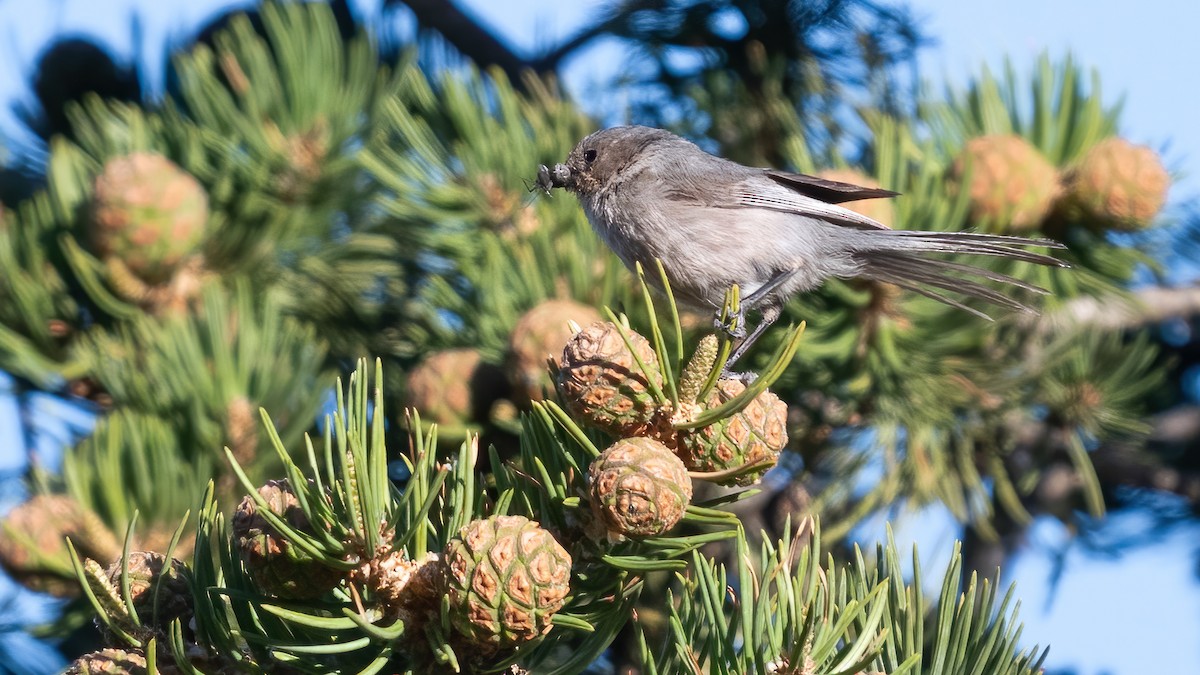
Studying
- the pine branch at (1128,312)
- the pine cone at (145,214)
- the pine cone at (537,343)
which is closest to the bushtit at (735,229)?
the pine cone at (537,343)

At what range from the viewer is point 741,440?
162 cm

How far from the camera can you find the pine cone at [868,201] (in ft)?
9.80

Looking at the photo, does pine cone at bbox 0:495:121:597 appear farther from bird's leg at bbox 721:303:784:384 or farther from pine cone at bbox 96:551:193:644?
bird's leg at bbox 721:303:784:384

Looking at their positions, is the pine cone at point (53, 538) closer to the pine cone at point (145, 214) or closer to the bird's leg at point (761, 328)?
the pine cone at point (145, 214)

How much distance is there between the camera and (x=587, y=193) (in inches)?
123

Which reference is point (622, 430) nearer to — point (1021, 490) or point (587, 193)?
point (587, 193)

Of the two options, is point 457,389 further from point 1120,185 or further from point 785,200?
point 1120,185

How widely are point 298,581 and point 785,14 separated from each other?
2631 millimetres

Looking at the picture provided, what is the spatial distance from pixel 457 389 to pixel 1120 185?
169cm

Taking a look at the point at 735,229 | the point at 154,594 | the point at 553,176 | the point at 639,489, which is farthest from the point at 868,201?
the point at 154,594

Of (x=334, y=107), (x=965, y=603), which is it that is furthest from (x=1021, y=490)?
(x=334, y=107)

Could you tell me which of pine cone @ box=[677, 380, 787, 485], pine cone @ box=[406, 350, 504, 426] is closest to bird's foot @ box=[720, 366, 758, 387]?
pine cone @ box=[677, 380, 787, 485]

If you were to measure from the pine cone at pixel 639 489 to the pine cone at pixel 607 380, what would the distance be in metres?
0.12

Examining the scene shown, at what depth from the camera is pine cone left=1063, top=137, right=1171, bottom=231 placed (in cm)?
288
